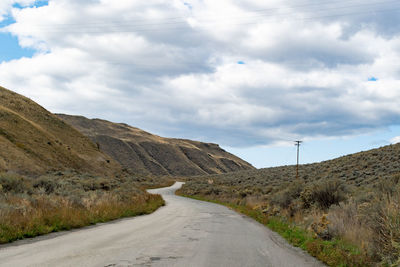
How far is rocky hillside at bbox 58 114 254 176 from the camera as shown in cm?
13100

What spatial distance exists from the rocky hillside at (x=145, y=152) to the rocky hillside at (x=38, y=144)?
168ft

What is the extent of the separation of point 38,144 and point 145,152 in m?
88.8

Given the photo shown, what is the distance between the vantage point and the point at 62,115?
170 m

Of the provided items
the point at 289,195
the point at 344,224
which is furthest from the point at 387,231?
the point at 289,195

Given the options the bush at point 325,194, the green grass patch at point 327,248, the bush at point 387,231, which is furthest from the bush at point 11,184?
the bush at point 387,231

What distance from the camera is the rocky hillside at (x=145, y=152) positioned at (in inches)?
5157

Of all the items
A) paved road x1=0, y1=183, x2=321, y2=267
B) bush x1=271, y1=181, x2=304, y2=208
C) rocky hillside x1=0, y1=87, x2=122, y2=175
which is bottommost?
paved road x1=0, y1=183, x2=321, y2=267

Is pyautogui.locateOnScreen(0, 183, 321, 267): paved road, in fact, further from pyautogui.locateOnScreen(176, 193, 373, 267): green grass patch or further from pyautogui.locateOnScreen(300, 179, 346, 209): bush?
pyautogui.locateOnScreen(300, 179, 346, 209): bush

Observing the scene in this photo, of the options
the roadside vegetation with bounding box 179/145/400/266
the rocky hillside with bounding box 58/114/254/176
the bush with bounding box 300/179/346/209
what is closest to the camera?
the roadside vegetation with bounding box 179/145/400/266

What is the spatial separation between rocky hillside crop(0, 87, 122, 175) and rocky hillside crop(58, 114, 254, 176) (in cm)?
5110

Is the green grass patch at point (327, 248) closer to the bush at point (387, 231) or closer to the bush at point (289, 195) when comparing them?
the bush at point (387, 231)

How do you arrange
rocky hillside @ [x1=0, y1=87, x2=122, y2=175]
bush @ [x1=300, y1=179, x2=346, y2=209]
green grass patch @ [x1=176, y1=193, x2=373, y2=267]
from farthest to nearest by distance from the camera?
rocky hillside @ [x1=0, y1=87, x2=122, y2=175] → bush @ [x1=300, y1=179, x2=346, y2=209] → green grass patch @ [x1=176, y1=193, x2=373, y2=267]

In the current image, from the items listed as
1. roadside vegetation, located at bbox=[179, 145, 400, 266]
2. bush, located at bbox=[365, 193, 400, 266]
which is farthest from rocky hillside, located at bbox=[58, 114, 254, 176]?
bush, located at bbox=[365, 193, 400, 266]

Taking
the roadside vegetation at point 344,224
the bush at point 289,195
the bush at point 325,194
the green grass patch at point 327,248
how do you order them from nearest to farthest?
the roadside vegetation at point 344,224 → the green grass patch at point 327,248 → the bush at point 325,194 → the bush at point 289,195
